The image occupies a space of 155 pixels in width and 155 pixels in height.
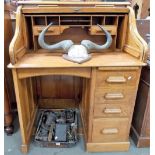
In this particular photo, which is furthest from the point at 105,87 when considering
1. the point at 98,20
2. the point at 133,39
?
the point at 98,20

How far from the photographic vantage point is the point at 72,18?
1593 millimetres

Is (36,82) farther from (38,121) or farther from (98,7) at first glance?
(98,7)

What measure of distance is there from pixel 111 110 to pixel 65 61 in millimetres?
556

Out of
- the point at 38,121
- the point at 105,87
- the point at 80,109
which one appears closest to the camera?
the point at 105,87

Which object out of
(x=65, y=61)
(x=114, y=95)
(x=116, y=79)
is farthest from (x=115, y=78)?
(x=65, y=61)

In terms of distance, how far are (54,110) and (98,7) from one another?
1.25 m

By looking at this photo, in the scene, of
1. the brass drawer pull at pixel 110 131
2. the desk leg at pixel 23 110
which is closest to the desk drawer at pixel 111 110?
the brass drawer pull at pixel 110 131

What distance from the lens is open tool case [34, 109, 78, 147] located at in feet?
5.26

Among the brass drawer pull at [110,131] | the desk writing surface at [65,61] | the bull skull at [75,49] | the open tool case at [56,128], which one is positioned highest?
the bull skull at [75,49]

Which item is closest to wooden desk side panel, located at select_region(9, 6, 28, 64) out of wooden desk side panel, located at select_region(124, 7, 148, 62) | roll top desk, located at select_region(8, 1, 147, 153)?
roll top desk, located at select_region(8, 1, 147, 153)

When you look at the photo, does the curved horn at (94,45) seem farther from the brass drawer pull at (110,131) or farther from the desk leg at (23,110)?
the brass drawer pull at (110,131)

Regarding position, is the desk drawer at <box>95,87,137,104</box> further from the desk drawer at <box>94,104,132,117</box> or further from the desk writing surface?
the desk writing surface

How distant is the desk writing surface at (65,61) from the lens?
1218 millimetres

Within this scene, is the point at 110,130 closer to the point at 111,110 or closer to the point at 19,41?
the point at 111,110
